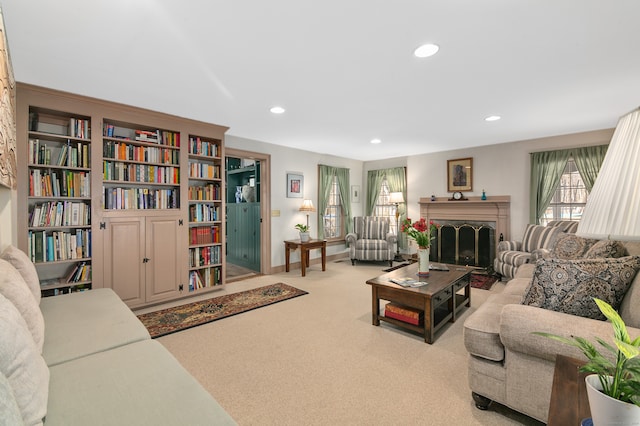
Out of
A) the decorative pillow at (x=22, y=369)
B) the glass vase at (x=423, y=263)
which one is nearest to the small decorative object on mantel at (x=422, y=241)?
the glass vase at (x=423, y=263)

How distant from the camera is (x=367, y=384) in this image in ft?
6.51

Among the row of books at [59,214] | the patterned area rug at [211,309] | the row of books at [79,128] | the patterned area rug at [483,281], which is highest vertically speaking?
the row of books at [79,128]

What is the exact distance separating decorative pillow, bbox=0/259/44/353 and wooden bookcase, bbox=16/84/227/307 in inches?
69.5

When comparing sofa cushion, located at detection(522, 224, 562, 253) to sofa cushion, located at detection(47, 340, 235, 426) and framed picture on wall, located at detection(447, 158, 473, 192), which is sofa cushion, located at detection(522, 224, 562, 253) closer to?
framed picture on wall, located at detection(447, 158, 473, 192)

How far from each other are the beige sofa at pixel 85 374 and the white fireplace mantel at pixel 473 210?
5.49 meters

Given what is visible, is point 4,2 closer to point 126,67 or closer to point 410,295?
point 126,67

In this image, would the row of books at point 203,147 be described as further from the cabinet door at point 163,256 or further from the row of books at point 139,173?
the cabinet door at point 163,256

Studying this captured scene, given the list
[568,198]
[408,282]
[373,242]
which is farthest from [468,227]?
[408,282]

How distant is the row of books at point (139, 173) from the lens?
10.7ft

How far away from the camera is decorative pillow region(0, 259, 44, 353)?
1339mm

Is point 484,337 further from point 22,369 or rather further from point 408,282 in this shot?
point 22,369

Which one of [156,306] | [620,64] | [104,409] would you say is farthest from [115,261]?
[620,64]

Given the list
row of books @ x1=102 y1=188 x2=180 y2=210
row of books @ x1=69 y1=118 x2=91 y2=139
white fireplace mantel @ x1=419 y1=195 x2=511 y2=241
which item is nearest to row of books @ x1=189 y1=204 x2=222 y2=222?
row of books @ x1=102 y1=188 x2=180 y2=210

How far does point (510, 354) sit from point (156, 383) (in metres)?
1.83
